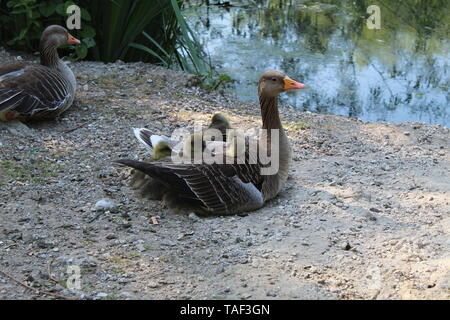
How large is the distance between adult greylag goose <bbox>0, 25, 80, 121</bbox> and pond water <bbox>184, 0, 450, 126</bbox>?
2.69 meters

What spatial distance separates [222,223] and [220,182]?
0.30m

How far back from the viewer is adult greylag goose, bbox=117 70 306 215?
4.71m

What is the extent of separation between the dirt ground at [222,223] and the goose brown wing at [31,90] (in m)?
0.22

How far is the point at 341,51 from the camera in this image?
998 centimetres

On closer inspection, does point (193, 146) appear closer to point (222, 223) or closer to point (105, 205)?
point (222, 223)

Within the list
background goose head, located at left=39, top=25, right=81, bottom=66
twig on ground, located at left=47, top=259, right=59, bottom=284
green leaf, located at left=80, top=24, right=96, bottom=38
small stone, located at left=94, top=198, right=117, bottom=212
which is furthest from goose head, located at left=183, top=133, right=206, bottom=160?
green leaf, located at left=80, top=24, right=96, bottom=38

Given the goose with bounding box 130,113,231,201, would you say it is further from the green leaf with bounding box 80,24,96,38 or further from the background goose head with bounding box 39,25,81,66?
the green leaf with bounding box 80,24,96,38

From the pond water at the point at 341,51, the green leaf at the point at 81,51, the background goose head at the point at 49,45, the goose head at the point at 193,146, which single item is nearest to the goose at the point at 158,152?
the goose head at the point at 193,146

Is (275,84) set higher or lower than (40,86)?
higher

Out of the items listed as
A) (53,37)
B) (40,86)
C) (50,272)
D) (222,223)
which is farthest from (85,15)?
(50,272)

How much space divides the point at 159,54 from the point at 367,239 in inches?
189

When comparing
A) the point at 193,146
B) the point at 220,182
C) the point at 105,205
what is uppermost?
the point at 193,146

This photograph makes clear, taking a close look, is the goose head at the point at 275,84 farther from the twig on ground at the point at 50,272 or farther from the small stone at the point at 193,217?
the twig on ground at the point at 50,272
